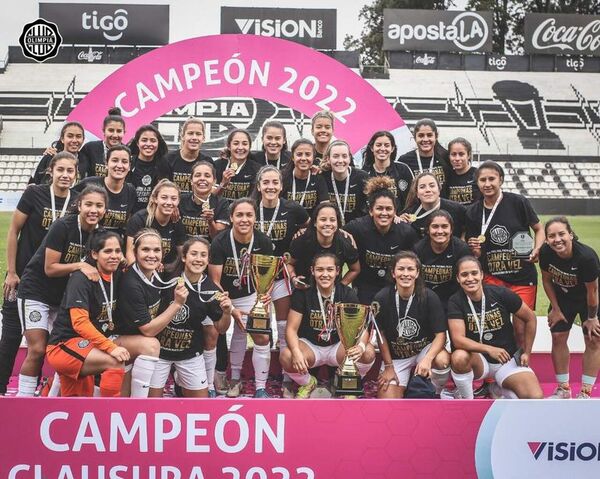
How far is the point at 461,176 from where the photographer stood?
18.9 ft

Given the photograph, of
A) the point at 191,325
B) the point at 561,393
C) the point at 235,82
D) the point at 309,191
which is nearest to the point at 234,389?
the point at 191,325

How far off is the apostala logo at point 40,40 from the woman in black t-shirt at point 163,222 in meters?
30.4

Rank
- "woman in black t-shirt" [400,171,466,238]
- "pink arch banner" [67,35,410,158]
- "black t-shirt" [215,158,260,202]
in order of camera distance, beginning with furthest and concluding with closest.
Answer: "pink arch banner" [67,35,410,158]
"black t-shirt" [215,158,260,202]
"woman in black t-shirt" [400,171,466,238]

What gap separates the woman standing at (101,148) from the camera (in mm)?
5715

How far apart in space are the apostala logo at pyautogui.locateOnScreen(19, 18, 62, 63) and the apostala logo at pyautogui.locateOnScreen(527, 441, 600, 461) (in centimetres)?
3276

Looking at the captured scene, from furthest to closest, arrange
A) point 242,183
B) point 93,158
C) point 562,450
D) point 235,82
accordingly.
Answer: point 235,82 → point 93,158 → point 242,183 → point 562,450

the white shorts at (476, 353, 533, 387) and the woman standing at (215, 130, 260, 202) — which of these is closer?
the white shorts at (476, 353, 533, 387)

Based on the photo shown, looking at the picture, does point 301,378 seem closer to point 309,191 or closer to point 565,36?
point 309,191

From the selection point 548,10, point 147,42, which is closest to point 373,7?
point 548,10

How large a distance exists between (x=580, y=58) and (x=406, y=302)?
34.2 m

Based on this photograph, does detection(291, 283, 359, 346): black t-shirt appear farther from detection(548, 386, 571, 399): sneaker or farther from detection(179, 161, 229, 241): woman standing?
detection(548, 386, 571, 399): sneaker

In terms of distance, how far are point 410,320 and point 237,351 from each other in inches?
51.7

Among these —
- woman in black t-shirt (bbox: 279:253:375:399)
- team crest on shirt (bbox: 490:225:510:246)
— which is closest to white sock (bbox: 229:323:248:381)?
woman in black t-shirt (bbox: 279:253:375:399)

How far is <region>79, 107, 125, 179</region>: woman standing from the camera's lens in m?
5.71
